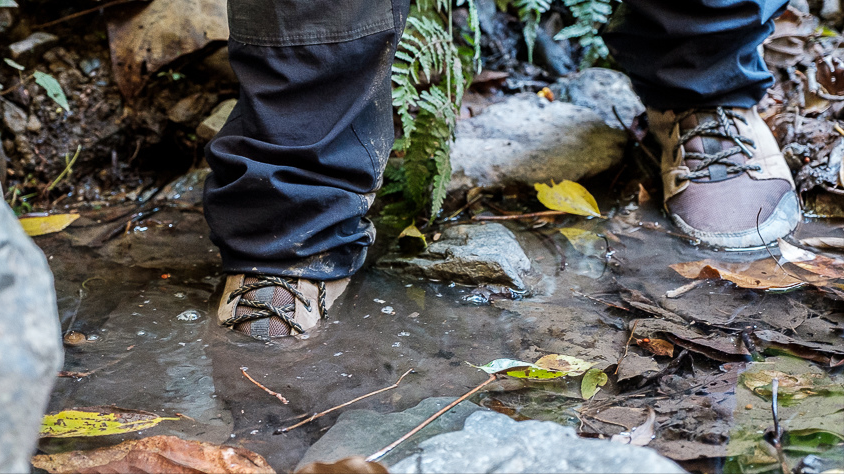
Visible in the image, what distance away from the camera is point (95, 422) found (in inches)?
51.4

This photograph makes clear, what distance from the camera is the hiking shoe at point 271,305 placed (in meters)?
1.80

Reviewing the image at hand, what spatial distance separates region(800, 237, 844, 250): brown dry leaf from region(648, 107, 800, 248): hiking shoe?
92 mm

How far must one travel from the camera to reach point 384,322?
6.03 ft

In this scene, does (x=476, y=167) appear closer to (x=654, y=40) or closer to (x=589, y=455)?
(x=654, y=40)

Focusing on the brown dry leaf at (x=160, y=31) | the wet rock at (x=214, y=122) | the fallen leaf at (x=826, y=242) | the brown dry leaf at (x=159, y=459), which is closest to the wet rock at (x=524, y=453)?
the brown dry leaf at (x=159, y=459)

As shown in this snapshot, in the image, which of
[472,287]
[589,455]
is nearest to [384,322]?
[472,287]

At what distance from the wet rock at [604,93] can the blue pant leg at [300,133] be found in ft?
5.27

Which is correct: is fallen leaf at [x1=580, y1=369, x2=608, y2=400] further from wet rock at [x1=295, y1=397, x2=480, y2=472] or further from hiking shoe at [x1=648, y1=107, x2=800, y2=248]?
hiking shoe at [x1=648, y1=107, x2=800, y2=248]

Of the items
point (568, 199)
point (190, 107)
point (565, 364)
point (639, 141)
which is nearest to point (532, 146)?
point (568, 199)

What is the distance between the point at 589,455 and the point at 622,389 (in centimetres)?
51

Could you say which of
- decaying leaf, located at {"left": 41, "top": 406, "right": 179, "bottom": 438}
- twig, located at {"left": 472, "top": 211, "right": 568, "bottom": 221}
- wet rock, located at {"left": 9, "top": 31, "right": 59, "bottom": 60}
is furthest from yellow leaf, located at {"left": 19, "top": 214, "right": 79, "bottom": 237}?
twig, located at {"left": 472, "top": 211, "right": 568, "bottom": 221}

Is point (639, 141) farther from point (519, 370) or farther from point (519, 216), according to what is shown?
point (519, 370)

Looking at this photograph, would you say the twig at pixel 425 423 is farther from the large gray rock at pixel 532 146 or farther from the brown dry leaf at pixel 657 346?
the large gray rock at pixel 532 146

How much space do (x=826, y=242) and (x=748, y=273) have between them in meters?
0.39
